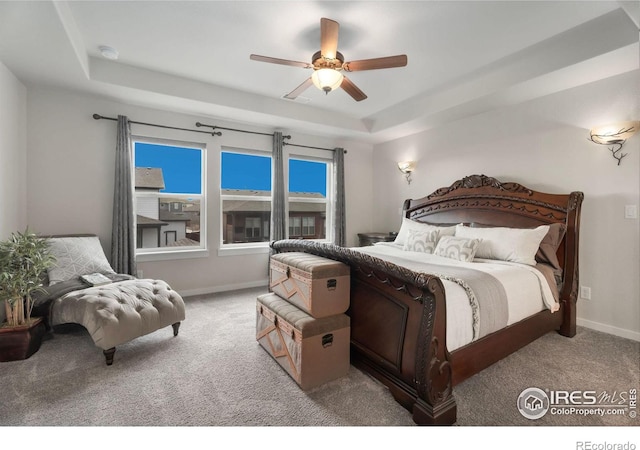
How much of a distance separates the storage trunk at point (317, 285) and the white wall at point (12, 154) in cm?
286

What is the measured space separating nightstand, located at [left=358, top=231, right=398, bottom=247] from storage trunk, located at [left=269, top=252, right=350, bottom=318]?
111 inches

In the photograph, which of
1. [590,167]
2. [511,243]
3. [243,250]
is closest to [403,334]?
[511,243]

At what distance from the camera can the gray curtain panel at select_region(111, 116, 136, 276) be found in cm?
349

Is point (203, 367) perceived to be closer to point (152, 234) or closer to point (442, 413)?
point (442, 413)

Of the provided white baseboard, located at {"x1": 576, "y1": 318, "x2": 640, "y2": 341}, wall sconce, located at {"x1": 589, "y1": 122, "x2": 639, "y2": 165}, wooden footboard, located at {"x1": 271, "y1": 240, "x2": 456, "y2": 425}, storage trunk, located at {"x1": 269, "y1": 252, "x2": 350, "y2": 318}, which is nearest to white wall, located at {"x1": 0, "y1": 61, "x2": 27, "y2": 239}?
storage trunk, located at {"x1": 269, "y1": 252, "x2": 350, "y2": 318}

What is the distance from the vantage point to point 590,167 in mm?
2934

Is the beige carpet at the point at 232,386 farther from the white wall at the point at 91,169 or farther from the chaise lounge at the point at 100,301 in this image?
the white wall at the point at 91,169

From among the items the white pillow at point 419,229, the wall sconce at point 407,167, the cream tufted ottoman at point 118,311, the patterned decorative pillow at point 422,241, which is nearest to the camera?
the cream tufted ottoman at point 118,311

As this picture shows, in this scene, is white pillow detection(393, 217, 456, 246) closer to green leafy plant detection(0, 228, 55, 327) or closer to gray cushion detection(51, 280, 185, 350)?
gray cushion detection(51, 280, 185, 350)

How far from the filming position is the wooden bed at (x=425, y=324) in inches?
62.8

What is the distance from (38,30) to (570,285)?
5166 millimetres

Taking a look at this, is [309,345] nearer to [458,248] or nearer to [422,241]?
[458,248]

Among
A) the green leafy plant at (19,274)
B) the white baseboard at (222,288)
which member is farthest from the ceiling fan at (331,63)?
the white baseboard at (222,288)
